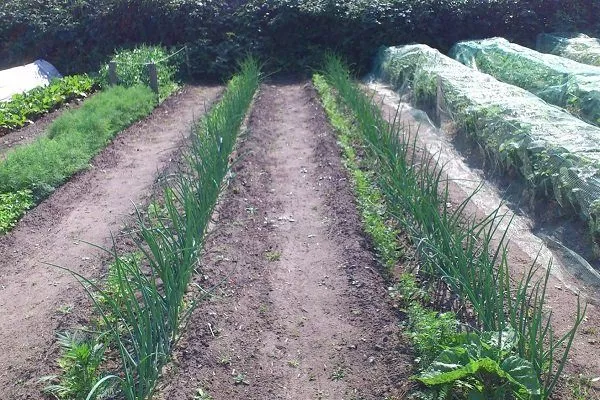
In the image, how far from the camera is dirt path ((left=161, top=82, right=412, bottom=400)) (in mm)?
3260

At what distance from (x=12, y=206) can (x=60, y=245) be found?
817mm

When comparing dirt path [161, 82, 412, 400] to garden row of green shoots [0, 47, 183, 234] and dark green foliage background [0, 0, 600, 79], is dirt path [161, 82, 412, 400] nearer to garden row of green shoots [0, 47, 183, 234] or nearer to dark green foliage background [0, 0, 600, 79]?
garden row of green shoots [0, 47, 183, 234]

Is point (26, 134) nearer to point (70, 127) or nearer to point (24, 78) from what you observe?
point (70, 127)

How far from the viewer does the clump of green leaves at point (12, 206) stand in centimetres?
530

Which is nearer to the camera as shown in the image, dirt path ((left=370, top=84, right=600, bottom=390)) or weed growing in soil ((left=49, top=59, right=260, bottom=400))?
weed growing in soil ((left=49, top=59, right=260, bottom=400))

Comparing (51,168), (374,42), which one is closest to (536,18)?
(374,42)

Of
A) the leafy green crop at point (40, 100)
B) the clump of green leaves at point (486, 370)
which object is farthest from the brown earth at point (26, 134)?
the clump of green leaves at point (486, 370)

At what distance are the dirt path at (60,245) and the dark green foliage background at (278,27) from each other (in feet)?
16.4

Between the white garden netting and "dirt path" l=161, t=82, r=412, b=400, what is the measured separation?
564cm

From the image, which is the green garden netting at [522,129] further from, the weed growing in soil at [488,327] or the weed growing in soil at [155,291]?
the weed growing in soil at [155,291]

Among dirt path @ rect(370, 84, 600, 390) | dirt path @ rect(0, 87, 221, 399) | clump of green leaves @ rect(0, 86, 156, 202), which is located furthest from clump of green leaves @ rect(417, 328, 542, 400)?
clump of green leaves @ rect(0, 86, 156, 202)

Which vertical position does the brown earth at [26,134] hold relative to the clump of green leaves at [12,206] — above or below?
below

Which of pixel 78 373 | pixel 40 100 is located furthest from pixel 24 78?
pixel 78 373

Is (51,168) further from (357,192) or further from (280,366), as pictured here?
(280,366)
